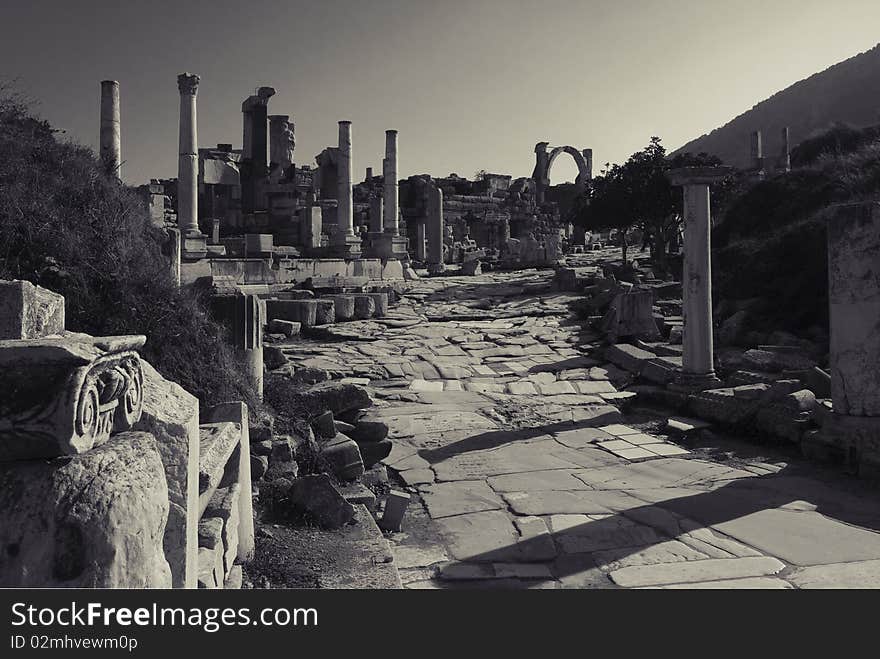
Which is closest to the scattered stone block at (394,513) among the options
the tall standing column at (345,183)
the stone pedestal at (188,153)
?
the stone pedestal at (188,153)

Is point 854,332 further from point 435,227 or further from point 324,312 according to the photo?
point 435,227

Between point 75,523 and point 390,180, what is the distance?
1044 inches

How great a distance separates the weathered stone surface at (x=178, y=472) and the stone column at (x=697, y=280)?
7.53 m

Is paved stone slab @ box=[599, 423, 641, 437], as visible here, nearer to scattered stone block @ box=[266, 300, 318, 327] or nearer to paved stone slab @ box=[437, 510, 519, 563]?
paved stone slab @ box=[437, 510, 519, 563]

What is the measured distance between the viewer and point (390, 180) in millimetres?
27562

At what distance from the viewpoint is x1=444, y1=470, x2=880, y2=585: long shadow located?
14.8 ft

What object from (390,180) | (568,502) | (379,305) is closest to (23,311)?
(568,502)

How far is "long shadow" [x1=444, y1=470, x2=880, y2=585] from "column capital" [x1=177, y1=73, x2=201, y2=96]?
683 inches

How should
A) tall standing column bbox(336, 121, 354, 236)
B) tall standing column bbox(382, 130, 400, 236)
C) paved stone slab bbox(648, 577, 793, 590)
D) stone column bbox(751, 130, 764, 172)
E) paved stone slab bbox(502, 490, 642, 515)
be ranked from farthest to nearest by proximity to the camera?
1. stone column bbox(751, 130, 764, 172)
2. tall standing column bbox(382, 130, 400, 236)
3. tall standing column bbox(336, 121, 354, 236)
4. paved stone slab bbox(502, 490, 642, 515)
5. paved stone slab bbox(648, 577, 793, 590)

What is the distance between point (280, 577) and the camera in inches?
146

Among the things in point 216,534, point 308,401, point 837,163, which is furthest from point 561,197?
point 216,534

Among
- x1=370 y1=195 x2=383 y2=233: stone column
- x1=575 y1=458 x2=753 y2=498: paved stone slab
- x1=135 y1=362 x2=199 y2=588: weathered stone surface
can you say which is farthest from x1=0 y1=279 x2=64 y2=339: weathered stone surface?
x1=370 y1=195 x2=383 y2=233: stone column

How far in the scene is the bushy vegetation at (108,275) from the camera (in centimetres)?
636

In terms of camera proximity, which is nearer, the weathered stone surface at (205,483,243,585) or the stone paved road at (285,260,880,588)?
the weathered stone surface at (205,483,243,585)
